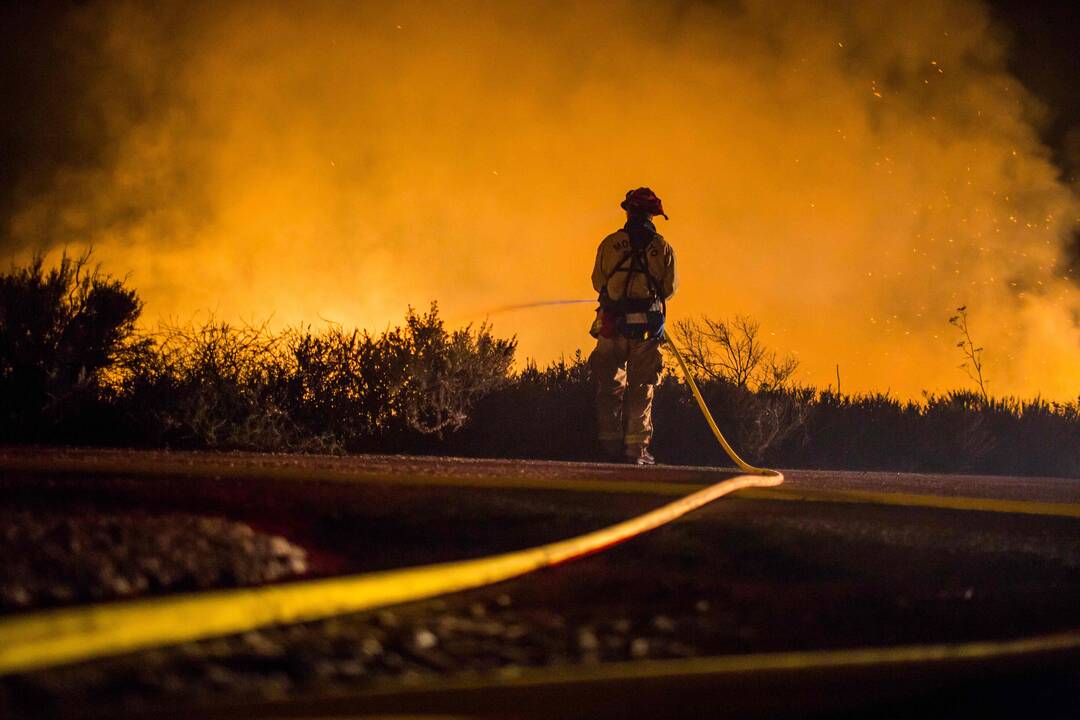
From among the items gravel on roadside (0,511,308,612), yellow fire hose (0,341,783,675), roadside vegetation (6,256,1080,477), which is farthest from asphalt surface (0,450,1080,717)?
roadside vegetation (6,256,1080,477)

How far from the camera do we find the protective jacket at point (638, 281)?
9344mm

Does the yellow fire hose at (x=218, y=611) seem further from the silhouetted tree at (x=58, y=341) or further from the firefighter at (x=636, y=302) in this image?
the silhouetted tree at (x=58, y=341)

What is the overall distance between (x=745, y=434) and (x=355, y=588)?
9.47 metres

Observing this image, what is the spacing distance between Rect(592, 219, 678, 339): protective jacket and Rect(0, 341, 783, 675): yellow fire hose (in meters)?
5.66

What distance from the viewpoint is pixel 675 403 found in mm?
12141

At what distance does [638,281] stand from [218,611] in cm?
712

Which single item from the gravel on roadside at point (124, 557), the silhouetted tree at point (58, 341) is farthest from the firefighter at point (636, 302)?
the gravel on roadside at point (124, 557)

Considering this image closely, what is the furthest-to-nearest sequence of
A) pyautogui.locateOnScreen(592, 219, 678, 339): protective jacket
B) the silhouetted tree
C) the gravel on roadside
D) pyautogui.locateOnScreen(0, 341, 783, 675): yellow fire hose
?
pyautogui.locateOnScreen(592, 219, 678, 339): protective jacket < the silhouetted tree < the gravel on roadside < pyautogui.locateOnScreen(0, 341, 783, 675): yellow fire hose

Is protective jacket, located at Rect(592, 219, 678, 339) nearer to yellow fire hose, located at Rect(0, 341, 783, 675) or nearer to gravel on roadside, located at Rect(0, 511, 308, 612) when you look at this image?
yellow fire hose, located at Rect(0, 341, 783, 675)

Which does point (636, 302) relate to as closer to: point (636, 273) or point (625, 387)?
point (636, 273)

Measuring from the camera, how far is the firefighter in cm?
Answer: 936

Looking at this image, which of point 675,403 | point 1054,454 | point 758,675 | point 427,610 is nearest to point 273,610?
point 427,610

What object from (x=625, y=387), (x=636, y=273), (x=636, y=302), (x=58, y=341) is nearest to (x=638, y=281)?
(x=636, y=273)

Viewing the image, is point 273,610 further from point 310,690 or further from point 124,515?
point 124,515
